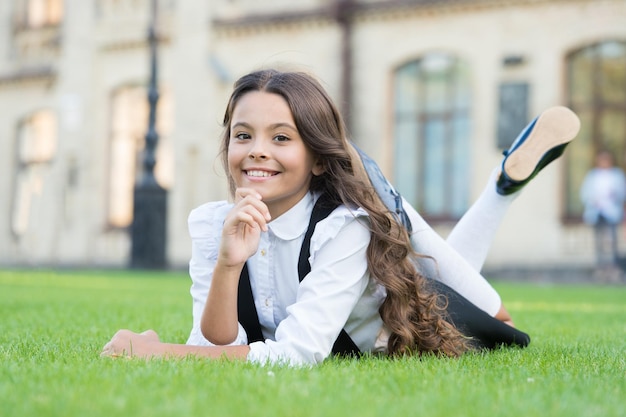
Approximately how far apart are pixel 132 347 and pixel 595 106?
43.1 feet

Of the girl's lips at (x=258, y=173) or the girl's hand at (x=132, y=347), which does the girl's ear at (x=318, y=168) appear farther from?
the girl's hand at (x=132, y=347)

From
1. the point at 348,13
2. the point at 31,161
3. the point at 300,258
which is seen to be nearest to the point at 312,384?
the point at 300,258

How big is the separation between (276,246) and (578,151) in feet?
41.4

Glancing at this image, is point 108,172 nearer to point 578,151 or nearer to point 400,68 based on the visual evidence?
point 400,68

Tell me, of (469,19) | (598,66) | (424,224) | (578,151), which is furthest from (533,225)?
(424,224)

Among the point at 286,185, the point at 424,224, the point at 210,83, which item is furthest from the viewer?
the point at 210,83

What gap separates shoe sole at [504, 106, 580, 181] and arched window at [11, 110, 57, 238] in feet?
60.4

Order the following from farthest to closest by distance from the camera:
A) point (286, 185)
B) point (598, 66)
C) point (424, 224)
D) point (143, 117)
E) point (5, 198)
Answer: point (5, 198)
point (143, 117)
point (598, 66)
point (424, 224)
point (286, 185)

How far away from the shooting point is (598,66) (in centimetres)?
1515

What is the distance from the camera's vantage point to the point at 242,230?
3.14 metres

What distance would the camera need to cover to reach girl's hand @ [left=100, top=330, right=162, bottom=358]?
3211 millimetres

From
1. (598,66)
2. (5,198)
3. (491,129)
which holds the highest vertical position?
(598,66)

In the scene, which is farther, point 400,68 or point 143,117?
point 143,117

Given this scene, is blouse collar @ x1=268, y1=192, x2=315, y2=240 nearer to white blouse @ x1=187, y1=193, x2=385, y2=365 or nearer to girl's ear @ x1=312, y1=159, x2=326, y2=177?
white blouse @ x1=187, y1=193, x2=385, y2=365
